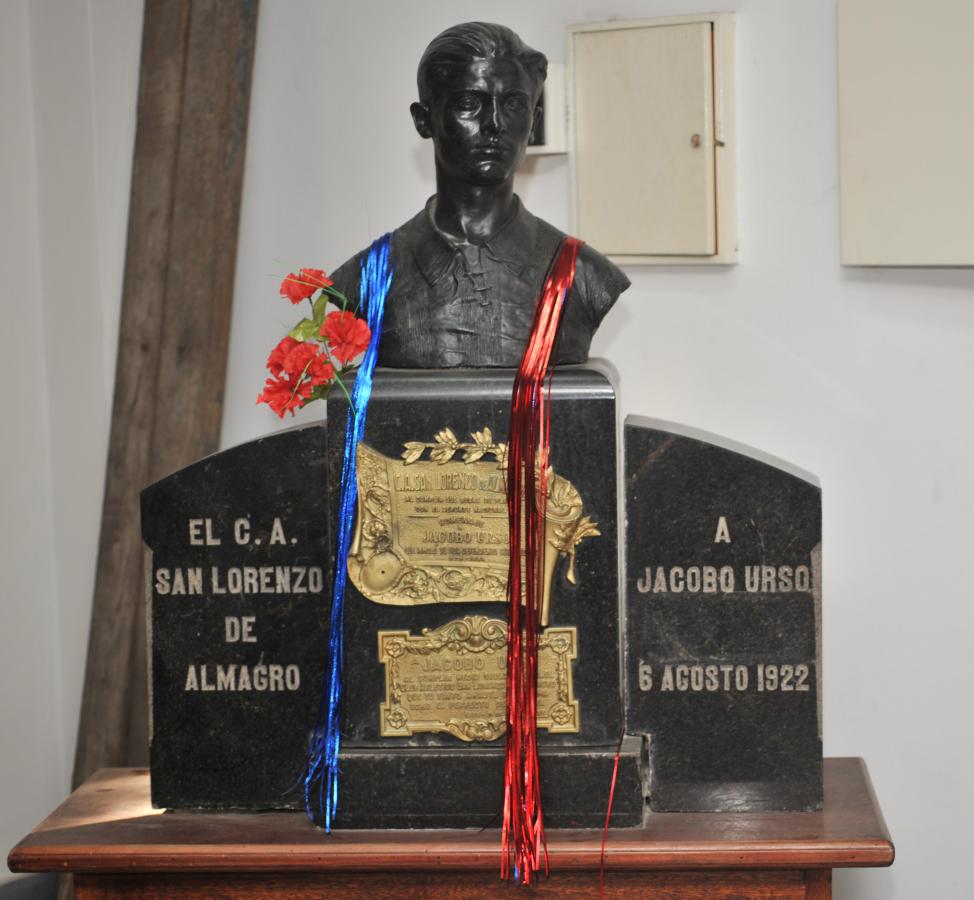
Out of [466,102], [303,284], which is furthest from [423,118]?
[303,284]

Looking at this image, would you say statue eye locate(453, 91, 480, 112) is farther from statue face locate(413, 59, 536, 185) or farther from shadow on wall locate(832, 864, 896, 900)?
shadow on wall locate(832, 864, 896, 900)

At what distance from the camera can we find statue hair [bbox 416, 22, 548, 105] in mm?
2686

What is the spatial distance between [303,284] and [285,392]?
0.18m

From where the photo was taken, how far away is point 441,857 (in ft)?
8.73

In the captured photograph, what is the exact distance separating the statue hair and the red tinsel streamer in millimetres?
427

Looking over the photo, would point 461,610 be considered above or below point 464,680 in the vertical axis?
above

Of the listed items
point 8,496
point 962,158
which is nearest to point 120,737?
point 8,496

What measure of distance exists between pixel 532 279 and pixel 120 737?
1477mm

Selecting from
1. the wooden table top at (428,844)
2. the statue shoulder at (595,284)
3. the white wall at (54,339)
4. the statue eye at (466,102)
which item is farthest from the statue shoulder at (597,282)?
the white wall at (54,339)

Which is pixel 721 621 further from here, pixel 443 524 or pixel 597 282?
pixel 597 282

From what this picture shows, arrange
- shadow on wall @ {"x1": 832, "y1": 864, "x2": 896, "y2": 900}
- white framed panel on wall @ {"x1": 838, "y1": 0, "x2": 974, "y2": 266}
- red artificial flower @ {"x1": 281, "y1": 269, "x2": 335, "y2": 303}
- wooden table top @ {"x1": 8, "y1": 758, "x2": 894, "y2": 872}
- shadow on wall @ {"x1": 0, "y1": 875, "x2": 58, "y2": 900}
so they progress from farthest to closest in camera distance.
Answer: shadow on wall @ {"x1": 0, "y1": 875, "x2": 58, "y2": 900} < shadow on wall @ {"x1": 832, "y1": 864, "x2": 896, "y2": 900} < white framed panel on wall @ {"x1": 838, "y1": 0, "x2": 974, "y2": 266} < red artificial flower @ {"x1": 281, "y1": 269, "x2": 335, "y2": 303} < wooden table top @ {"x1": 8, "y1": 758, "x2": 894, "y2": 872}

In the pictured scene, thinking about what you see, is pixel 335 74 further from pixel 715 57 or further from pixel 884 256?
pixel 884 256

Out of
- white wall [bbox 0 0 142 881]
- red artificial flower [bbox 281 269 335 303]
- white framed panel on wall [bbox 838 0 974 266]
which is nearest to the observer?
red artificial flower [bbox 281 269 335 303]

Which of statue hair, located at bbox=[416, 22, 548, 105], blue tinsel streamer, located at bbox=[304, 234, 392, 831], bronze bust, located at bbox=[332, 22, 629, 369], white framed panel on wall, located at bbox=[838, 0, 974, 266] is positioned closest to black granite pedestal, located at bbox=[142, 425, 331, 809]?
blue tinsel streamer, located at bbox=[304, 234, 392, 831]
